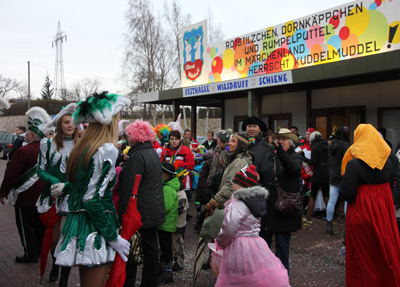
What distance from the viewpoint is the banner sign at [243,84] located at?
34.2 ft

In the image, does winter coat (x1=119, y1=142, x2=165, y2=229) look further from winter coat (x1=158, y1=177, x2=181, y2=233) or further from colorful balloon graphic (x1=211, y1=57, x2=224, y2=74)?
colorful balloon graphic (x1=211, y1=57, x2=224, y2=74)

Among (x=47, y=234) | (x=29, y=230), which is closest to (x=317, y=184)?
(x=29, y=230)

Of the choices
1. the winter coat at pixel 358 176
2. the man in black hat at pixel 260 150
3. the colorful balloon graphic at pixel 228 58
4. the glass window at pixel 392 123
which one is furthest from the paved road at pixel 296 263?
the colorful balloon graphic at pixel 228 58

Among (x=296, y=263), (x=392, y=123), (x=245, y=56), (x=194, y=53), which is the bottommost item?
(x=296, y=263)

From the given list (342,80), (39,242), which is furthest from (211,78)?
(39,242)

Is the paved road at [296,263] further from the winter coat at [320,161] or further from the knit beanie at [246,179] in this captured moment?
the knit beanie at [246,179]

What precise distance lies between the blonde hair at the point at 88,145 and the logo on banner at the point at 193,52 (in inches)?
496

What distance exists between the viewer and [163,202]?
13.2 feet

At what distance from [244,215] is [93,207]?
4.26 feet

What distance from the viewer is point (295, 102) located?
506 inches

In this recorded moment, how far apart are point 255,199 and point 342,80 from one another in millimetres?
9317

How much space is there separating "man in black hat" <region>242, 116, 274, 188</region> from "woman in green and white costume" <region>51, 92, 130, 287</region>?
7.12 feet

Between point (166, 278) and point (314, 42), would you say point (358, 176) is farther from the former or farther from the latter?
point (314, 42)

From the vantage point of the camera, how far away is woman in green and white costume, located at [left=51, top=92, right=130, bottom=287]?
2605 millimetres
